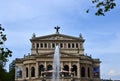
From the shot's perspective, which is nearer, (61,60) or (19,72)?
(61,60)

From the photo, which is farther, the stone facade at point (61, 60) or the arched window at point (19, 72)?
the arched window at point (19, 72)

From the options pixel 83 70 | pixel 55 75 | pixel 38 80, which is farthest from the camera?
pixel 83 70

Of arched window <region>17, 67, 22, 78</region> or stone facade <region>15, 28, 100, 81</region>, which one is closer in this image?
stone facade <region>15, 28, 100, 81</region>

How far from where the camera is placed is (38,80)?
112 meters

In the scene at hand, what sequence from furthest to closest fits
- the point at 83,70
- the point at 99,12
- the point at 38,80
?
the point at 83,70 < the point at 38,80 < the point at 99,12

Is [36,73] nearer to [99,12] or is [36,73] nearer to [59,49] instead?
[59,49]

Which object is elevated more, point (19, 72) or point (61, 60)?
point (61, 60)

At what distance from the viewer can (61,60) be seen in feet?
379

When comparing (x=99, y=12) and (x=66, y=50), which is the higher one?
(x=66, y=50)

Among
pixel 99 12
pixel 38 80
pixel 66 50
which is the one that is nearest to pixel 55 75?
pixel 38 80

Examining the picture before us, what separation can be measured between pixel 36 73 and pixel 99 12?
333 feet

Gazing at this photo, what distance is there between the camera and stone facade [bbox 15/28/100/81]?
116 metres

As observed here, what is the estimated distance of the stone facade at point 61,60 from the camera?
379 ft

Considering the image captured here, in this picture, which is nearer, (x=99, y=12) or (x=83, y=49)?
(x=99, y=12)
